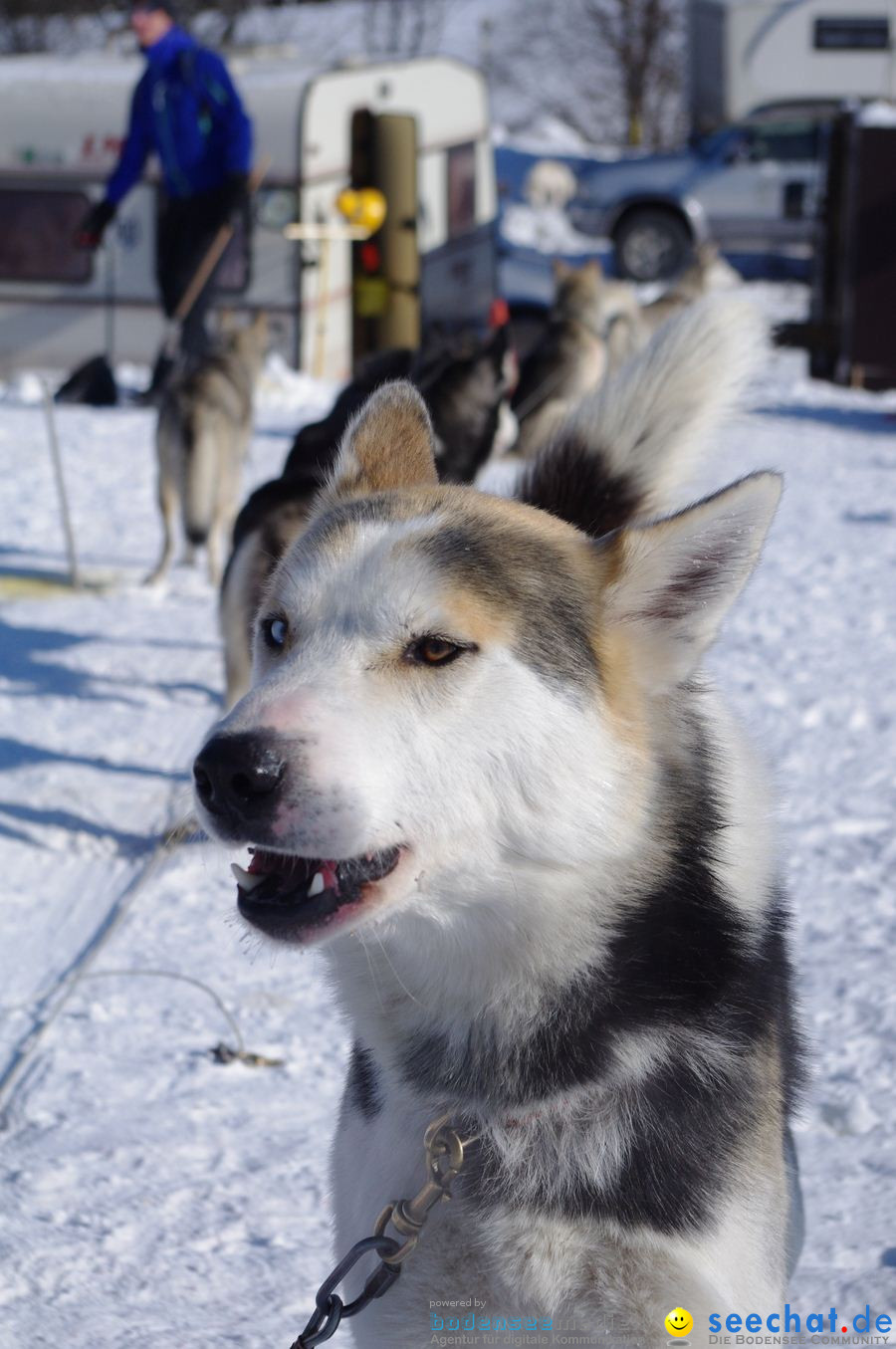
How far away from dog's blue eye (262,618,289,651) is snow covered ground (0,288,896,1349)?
0.34 metres

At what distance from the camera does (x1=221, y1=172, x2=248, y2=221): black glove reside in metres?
7.17

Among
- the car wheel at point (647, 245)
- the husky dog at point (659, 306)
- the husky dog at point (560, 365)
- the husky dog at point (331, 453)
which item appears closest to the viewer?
the husky dog at point (331, 453)

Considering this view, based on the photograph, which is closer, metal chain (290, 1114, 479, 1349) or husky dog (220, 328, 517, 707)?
metal chain (290, 1114, 479, 1349)

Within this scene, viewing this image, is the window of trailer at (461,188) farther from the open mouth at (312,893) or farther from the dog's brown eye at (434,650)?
the open mouth at (312,893)

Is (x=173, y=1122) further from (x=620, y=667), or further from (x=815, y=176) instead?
(x=815, y=176)

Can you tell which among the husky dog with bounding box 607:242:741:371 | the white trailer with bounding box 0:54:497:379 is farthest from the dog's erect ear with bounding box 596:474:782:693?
the white trailer with bounding box 0:54:497:379

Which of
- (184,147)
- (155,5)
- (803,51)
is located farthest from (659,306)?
(803,51)

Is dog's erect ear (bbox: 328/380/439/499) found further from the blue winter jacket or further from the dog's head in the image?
the blue winter jacket

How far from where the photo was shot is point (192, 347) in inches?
291

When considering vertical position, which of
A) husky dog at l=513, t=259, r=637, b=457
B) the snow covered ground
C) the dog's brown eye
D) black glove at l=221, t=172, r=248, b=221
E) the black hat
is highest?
the black hat

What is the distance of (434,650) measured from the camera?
1549mm

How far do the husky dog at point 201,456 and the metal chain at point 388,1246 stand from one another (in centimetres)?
435

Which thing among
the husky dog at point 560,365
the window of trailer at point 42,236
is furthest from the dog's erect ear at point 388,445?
the window of trailer at point 42,236

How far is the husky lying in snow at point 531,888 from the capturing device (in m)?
1.47
